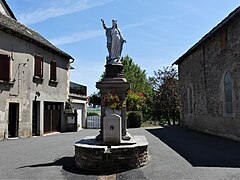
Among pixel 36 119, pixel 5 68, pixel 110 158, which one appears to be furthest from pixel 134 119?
pixel 110 158

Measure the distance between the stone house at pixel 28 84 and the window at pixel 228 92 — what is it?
11.4 meters

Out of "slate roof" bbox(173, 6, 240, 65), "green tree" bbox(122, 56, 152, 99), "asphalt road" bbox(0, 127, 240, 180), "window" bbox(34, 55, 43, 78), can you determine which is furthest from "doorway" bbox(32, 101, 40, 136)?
"green tree" bbox(122, 56, 152, 99)

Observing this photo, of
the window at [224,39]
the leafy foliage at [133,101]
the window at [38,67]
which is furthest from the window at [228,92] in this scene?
the leafy foliage at [133,101]

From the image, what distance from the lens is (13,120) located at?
15602 millimetres

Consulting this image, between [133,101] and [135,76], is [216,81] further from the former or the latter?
[135,76]

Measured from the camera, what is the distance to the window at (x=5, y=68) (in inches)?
574

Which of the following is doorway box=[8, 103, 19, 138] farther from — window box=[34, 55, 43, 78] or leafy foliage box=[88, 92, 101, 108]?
leafy foliage box=[88, 92, 101, 108]

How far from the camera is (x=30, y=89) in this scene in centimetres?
1681

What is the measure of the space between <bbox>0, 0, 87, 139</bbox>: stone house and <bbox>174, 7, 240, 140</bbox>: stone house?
9.97 meters

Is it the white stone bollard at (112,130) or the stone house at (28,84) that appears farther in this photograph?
the stone house at (28,84)

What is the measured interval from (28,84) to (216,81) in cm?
1115

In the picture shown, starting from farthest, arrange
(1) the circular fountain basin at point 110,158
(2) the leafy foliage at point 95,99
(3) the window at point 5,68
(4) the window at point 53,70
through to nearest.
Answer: (2) the leafy foliage at point 95,99 → (4) the window at point 53,70 → (3) the window at point 5,68 → (1) the circular fountain basin at point 110,158

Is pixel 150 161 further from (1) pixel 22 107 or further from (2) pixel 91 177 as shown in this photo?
(1) pixel 22 107

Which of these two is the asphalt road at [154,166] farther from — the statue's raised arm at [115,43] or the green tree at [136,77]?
the green tree at [136,77]
